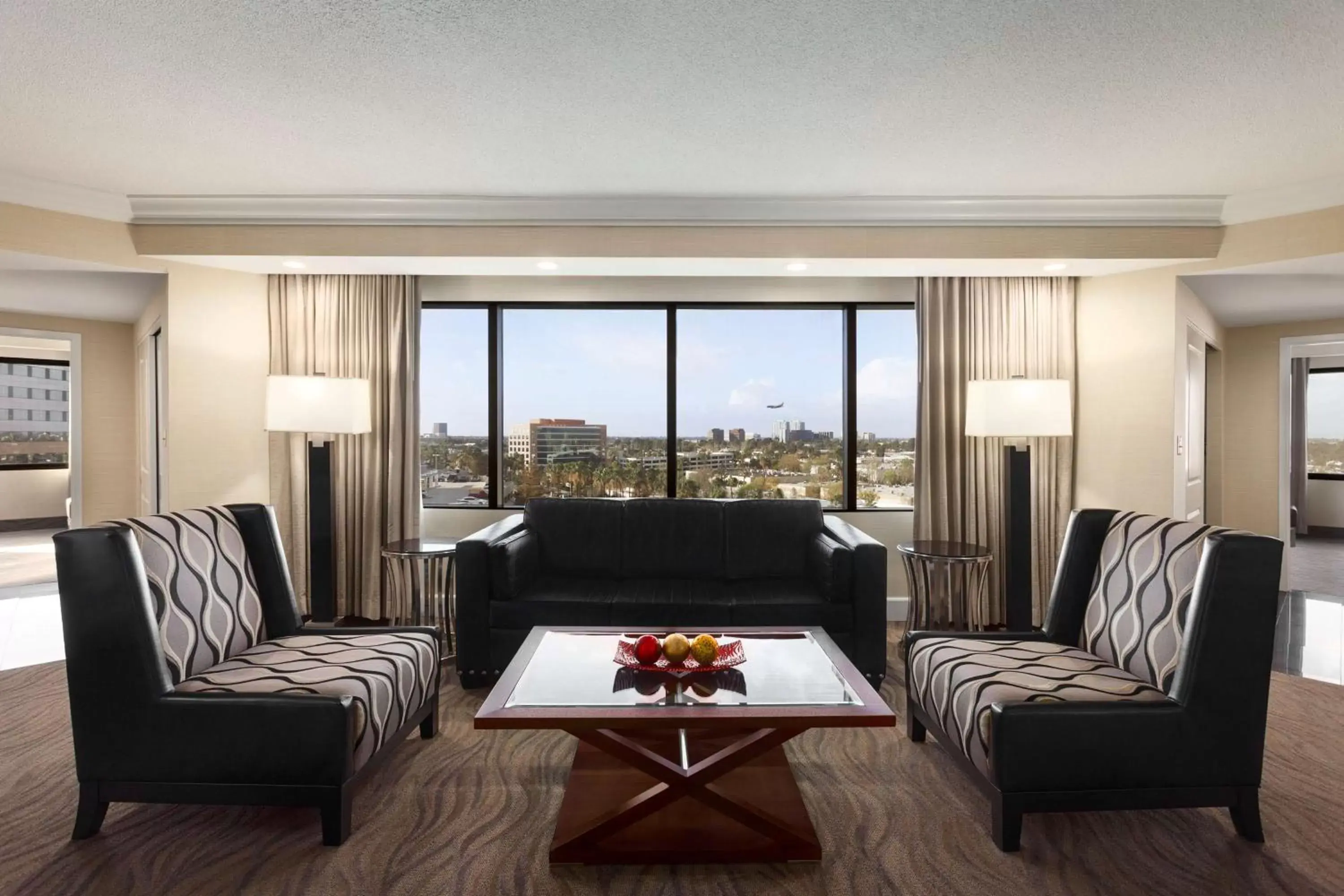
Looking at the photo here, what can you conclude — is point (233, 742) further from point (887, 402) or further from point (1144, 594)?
point (887, 402)

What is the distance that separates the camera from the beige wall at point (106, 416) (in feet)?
21.3

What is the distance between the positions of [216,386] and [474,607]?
225 centimetres

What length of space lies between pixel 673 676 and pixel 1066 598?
1645 millimetres

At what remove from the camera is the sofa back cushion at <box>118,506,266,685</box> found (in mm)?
2414

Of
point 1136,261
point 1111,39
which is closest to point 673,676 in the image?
point 1111,39

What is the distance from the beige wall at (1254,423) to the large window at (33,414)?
11.8 meters

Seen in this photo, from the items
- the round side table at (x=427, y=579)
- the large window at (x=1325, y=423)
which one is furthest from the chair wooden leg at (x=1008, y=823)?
the large window at (x=1325, y=423)

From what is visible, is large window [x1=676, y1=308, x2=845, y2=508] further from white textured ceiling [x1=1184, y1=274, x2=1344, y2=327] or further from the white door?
white textured ceiling [x1=1184, y1=274, x2=1344, y2=327]

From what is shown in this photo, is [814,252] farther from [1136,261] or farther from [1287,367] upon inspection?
[1287,367]

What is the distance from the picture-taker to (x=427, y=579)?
4.44 metres

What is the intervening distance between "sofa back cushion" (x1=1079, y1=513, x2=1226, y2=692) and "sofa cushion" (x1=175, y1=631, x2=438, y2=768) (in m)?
2.51

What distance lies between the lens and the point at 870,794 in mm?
2539

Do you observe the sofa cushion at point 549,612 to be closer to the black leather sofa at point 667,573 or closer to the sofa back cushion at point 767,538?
the black leather sofa at point 667,573

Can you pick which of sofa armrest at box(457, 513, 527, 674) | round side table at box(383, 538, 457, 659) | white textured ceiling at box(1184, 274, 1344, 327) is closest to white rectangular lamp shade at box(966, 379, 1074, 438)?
white textured ceiling at box(1184, 274, 1344, 327)
